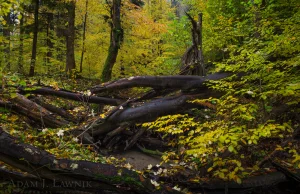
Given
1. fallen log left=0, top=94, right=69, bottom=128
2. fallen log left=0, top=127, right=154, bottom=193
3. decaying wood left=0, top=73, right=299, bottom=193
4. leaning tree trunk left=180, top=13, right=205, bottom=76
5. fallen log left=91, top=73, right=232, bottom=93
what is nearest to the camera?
fallen log left=0, top=127, right=154, bottom=193

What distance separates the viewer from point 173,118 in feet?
15.5

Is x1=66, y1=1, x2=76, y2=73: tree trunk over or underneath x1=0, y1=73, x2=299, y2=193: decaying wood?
over

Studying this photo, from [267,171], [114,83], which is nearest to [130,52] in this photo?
[114,83]

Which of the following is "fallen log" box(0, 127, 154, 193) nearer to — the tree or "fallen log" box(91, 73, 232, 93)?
"fallen log" box(91, 73, 232, 93)

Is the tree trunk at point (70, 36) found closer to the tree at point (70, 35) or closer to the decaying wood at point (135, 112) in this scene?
the tree at point (70, 35)

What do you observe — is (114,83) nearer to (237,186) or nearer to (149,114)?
(149,114)

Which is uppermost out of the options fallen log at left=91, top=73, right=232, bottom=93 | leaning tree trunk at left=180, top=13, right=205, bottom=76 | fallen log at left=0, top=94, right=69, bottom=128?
leaning tree trunk at left=180, top=13, right=205, bottom=76

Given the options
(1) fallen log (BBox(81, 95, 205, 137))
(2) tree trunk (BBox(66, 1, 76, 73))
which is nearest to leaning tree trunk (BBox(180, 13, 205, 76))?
(1) fallen log (BBox(81, 95, 205, 137))

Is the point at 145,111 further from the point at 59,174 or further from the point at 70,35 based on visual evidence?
the point at 70,35

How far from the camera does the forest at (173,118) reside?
129 inches

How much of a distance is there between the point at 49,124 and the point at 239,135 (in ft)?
19.9

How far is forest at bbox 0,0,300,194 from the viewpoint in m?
3.29

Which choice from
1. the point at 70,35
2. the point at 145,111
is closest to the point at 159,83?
the point at 145,111

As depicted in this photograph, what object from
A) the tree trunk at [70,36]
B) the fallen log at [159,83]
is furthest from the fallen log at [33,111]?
the tree trunk at [70,36]
